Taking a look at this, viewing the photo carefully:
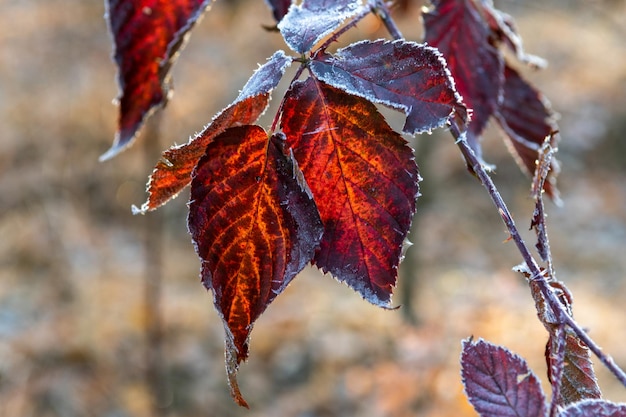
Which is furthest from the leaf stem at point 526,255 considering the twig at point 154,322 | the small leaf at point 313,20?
the twig at point 154,322

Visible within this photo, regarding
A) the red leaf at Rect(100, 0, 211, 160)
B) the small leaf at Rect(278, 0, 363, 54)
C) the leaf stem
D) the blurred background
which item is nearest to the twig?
the blurred background

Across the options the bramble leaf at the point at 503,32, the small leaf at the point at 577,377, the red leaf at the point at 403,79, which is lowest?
the small leaf at the point at 577,377

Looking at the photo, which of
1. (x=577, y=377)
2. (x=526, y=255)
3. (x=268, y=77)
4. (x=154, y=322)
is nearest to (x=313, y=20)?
(x=268, y=77)

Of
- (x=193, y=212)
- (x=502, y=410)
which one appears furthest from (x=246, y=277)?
(x=502, y=410)

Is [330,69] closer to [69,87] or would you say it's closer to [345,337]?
[345,337]

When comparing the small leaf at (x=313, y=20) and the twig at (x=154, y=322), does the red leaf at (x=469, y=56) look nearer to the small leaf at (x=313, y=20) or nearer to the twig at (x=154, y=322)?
the small leaf at (x=313, y=20)

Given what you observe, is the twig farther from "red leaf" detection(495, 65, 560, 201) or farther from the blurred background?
"red leaf" detection(495, 65, 560, 201)
